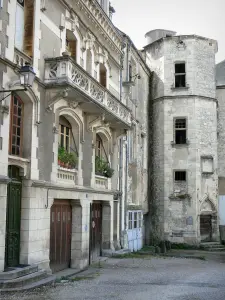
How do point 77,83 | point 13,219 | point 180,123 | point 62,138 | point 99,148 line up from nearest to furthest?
point 13,219 → point 77,83 → point 62,138 → point 99,148 → point 180,123

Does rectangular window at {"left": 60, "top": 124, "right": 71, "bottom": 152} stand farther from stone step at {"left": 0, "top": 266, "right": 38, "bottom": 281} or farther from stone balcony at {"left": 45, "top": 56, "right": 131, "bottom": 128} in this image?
stone step at {"left": 0, "top": 266, "right": 38, "bottom": 281}

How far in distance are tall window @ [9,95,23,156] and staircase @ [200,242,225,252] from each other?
621 inches

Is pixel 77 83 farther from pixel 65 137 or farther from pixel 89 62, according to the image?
pixel 89 62

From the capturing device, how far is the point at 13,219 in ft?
36.8

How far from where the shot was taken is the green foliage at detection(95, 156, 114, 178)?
57.1ft

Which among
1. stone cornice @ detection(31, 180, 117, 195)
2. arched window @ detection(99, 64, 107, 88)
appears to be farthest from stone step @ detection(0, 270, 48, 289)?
arched window @ detection(99, 64, 107, 88)

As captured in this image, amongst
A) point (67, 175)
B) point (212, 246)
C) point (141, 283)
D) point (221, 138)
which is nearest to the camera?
point (141, 283)

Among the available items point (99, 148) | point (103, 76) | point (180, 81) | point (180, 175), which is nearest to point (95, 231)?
point (99, 148)

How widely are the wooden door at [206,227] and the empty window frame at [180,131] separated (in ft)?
15.4

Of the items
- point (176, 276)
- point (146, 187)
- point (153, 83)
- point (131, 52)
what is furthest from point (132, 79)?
point (176, 276)

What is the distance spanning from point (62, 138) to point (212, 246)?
1371 cm

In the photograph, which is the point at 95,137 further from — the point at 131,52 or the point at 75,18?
the point at 131,52

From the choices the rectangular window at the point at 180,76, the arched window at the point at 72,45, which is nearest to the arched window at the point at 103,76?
the arched window at the point at 72,45

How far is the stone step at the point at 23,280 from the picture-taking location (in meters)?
9.62
